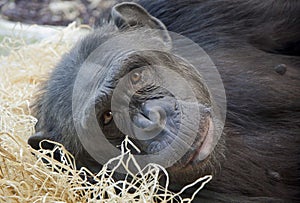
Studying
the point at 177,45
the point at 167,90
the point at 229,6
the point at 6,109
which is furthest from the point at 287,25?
the point at 6,109

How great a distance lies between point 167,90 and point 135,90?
0.15 meters

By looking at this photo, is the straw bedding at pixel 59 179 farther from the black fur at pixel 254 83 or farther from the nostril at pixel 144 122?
the black fur at pixel 254 83

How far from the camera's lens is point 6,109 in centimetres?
388

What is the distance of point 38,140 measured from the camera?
341 centimetres

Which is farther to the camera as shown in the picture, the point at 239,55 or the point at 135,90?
the point at 239,55

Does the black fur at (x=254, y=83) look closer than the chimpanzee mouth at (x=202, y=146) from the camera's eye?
No

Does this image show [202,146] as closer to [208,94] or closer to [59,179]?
[208,94]

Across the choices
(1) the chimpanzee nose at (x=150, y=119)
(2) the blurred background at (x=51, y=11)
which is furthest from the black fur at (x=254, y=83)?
(2) the blurred background at (x=51, y=11)

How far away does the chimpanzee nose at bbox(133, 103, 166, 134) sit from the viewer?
286 centimetres

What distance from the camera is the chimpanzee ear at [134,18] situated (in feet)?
11.4

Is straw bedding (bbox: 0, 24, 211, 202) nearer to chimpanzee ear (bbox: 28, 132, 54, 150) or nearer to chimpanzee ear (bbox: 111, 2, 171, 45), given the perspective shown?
Answer: chimpanzee ear (bbox: 28, 132, 54, 150)

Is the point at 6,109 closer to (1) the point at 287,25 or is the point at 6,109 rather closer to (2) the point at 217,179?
(2) the point at 217,179

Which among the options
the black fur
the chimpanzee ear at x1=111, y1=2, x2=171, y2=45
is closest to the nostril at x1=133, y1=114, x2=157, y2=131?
the black fur

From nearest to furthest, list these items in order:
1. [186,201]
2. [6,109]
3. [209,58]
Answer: [186,201] < [209,58] < [6,109]
